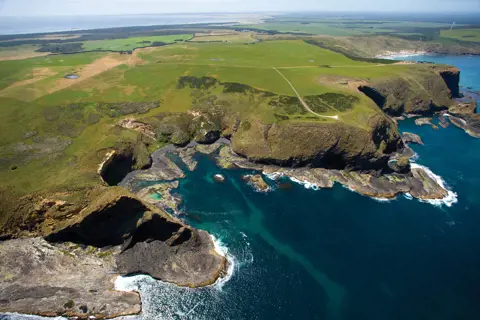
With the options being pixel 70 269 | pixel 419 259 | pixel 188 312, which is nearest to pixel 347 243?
pixel 419 259

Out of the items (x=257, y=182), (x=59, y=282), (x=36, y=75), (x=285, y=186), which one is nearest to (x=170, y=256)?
(x=59, y=282)

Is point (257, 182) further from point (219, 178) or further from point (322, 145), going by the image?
point (322, 145)

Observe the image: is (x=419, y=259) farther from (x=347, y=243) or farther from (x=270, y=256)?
(x=270, y=256)

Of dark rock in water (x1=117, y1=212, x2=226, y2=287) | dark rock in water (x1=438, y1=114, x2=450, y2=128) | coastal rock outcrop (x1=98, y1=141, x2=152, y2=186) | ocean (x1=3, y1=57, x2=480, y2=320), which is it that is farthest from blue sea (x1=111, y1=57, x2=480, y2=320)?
dark rock in water (x1=438, y1=114, x2=450, y2=128)

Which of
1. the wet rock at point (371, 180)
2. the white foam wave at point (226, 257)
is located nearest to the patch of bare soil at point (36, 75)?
the wet rock at point (371, 180)

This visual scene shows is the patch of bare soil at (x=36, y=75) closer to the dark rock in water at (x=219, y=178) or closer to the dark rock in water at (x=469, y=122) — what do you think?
the dark rock in water at (x=219, y=178)

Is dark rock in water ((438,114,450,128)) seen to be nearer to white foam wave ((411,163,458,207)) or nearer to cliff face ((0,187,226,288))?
white foam wave ((411,163,458,207))

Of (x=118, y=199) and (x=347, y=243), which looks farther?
(x=347, y=243)
